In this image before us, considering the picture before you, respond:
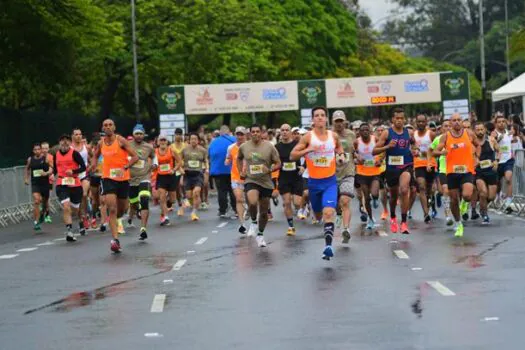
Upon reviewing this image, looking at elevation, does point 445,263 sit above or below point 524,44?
below

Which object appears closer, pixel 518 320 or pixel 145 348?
pixel 145 348

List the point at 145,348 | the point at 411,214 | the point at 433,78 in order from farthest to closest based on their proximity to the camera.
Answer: the point at 433,78, the point at 411,214, the point at 145,348

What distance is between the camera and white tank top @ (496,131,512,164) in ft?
90.0

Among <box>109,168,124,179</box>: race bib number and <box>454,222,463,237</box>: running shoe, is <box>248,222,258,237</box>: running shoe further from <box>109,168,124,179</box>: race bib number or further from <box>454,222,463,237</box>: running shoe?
<box>454,222,463,237</box>: running shoe

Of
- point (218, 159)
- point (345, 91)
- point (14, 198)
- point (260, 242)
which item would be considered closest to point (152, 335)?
point (260, 242)

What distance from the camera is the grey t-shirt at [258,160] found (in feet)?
68.9

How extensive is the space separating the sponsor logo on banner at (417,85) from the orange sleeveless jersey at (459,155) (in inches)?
1283

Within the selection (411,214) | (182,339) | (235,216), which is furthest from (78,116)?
(182,339)

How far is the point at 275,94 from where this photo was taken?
53156mm

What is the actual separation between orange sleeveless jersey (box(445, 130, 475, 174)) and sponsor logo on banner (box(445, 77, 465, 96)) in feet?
104

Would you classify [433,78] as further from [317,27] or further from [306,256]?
[306,256]

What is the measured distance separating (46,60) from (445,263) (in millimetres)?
26294

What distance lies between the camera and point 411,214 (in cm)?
2766

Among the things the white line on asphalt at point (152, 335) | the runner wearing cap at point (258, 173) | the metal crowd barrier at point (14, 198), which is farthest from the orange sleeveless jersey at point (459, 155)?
the metal crowd barrier at point (14, 198)
